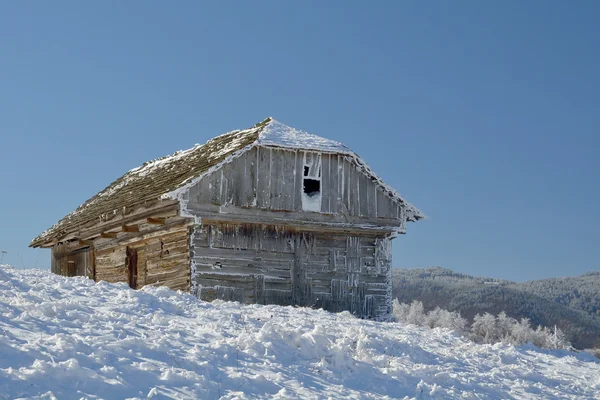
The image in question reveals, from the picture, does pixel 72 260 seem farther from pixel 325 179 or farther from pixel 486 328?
pixel 486 328

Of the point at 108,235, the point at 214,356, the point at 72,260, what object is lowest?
the point at 214,356

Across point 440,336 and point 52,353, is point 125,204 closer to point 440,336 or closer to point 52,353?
point 440,336

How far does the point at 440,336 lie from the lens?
49.3ft

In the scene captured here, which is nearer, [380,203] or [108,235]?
[380,203]

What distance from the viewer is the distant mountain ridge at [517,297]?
11959 centimetres

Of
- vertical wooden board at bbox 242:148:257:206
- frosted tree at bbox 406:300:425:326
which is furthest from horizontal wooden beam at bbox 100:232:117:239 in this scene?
frosted tree at bbox 406:300:425:326

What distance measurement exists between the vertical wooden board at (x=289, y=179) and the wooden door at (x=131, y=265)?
5.67m

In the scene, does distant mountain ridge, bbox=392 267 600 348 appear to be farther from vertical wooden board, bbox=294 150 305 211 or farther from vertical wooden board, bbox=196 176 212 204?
vertical wooden board, bbox=196 176 212 204

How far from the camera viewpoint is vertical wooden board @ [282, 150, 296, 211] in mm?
21969

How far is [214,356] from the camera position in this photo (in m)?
9.73

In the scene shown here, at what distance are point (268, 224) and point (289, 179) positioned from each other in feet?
5.04

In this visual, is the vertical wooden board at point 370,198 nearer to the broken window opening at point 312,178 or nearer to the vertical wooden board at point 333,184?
the vertical wooden board at point 333,184

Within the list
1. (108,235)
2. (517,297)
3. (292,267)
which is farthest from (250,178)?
(517,297)

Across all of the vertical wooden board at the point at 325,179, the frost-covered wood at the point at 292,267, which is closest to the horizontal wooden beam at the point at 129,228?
the frost-covered wood at the point at 292,267
